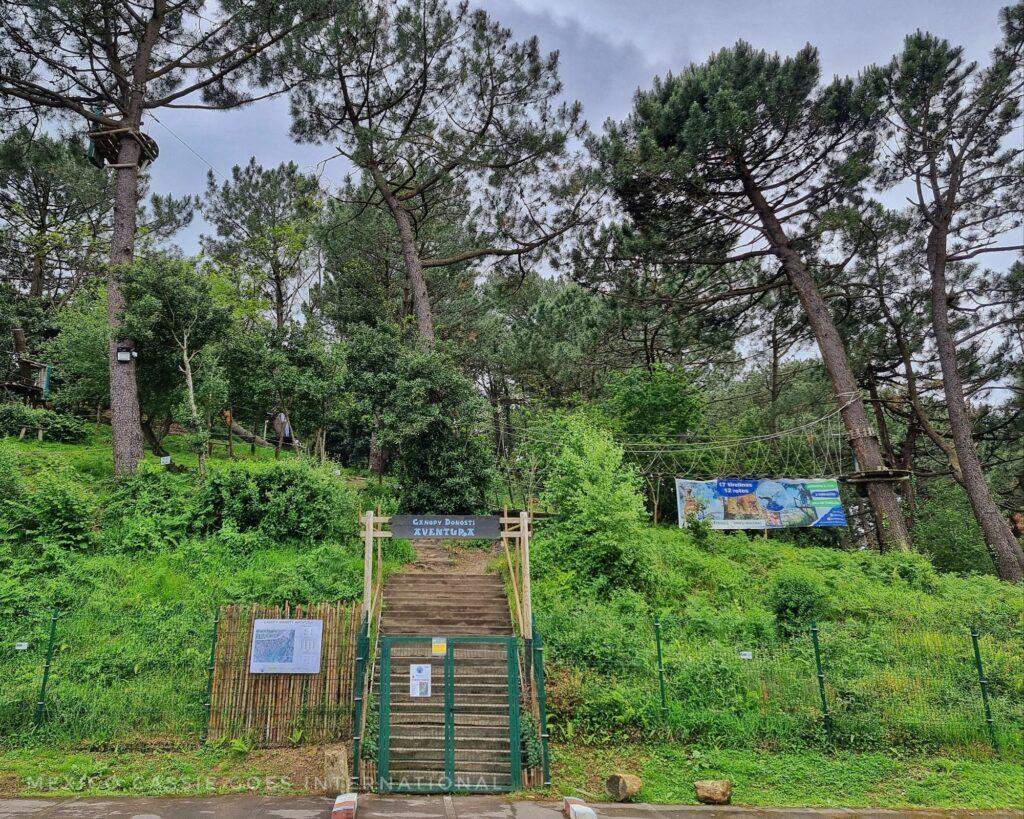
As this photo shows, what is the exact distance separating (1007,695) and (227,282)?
2380cm

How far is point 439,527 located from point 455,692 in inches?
94.6

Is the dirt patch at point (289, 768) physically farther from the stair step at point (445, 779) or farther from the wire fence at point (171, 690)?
the stair step at point (445, 779)

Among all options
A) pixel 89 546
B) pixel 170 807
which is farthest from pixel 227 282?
pixel 170 807

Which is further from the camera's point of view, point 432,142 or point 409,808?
point 432,142

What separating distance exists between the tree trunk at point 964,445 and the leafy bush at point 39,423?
27.8m

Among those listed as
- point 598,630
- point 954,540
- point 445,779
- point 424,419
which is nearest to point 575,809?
point 445,779

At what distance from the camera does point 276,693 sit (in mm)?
7738

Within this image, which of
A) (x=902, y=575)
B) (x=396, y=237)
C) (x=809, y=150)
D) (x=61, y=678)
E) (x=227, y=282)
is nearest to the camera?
(x=61, y=678)

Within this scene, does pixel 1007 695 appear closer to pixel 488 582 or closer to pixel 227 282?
pixel 488 582

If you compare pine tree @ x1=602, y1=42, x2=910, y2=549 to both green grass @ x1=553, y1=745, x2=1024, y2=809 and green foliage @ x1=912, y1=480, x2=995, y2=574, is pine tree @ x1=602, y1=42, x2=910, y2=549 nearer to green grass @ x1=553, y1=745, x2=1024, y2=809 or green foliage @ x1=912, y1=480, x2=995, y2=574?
green foliage @ x1=912, y1=480, x2=995, y2=574

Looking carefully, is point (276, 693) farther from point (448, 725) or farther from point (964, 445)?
→ point (964, 445)

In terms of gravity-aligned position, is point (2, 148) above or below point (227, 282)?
above

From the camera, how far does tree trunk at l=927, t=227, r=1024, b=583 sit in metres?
14.4

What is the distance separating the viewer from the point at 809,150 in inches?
626
